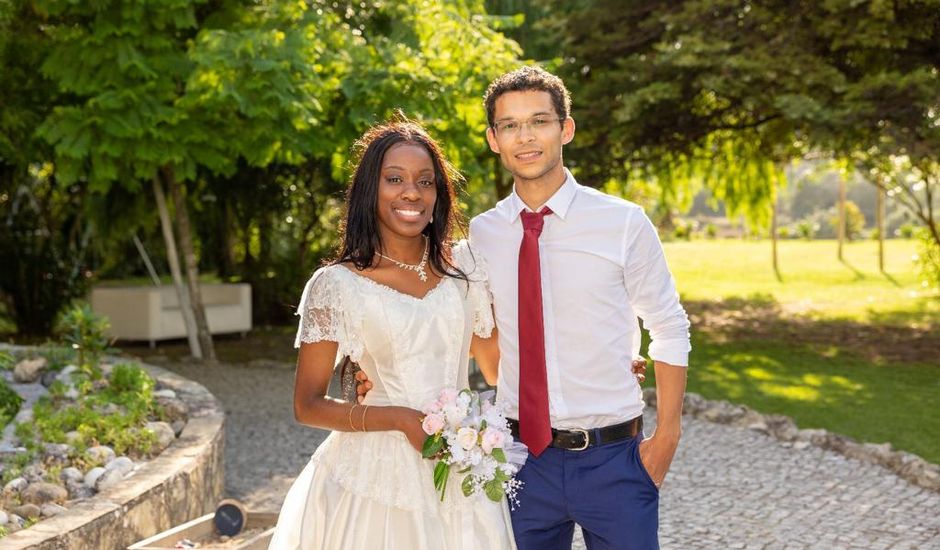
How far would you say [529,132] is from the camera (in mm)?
3078

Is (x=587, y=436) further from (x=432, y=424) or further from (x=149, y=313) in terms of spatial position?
(x=149, y=313)

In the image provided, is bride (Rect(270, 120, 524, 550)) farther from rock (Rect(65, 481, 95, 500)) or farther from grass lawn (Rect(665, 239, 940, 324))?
grass lawn (Rect(665, 239, 940, 324))

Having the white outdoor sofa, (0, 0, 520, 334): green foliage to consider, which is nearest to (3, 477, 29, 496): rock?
(0, 0, 520, 334): green foliage

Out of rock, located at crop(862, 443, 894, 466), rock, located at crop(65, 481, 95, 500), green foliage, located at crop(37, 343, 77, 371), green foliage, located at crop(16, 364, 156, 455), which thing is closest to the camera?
rock, located at crop(65, 481, 95, 500)

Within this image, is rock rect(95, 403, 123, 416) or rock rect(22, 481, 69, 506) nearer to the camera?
rock rect(22, 481, 69, 506)

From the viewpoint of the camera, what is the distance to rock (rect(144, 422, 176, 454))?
646cm

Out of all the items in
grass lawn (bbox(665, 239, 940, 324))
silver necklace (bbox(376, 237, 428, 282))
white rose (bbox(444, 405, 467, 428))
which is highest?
silver necklace (bbox(376, 237, 428, 282))

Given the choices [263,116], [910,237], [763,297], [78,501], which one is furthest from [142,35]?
[910,237]

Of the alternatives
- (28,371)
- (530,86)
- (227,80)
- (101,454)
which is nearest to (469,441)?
(530,86)

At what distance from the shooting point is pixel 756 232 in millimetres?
18641

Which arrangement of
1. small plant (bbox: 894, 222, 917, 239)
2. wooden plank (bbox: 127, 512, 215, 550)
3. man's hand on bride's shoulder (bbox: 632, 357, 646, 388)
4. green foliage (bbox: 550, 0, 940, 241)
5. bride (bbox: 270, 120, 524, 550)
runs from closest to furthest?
bride (bbox: 270, 120, 524, 550) → man's hand on bride's shoulder (bbox: 632, 357, 646, 388) → wooden plank (bbox: 127, 512, 215, 550) → green foliage (bbox: 550, 0, 940, 241) → small plant (bbox: 894, 222, 917, 239)

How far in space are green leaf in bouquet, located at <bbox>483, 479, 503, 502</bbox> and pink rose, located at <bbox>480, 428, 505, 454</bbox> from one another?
0.28 ft

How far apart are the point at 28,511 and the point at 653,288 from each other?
3.46 meters

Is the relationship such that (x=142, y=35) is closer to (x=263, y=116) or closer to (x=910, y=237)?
(x=263, y=116)
